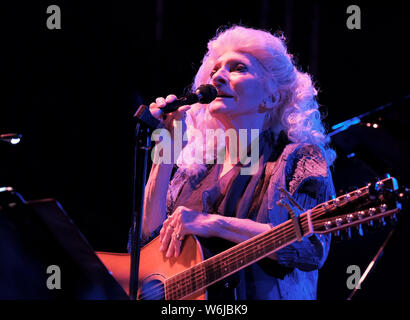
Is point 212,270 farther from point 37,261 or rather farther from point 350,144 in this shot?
point 350,144

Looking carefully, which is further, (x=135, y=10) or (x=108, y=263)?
(x=135, y=10)

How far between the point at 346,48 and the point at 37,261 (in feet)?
9.85

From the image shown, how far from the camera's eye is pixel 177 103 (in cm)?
180

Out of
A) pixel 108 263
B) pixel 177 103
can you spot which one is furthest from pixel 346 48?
pixel 108 263

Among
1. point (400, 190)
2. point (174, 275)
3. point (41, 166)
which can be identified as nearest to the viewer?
point (400, 190)

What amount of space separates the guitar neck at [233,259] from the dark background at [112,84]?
134cm

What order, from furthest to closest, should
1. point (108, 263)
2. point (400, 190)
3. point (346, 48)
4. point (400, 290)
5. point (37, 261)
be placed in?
point (346, 48) < point (400, 290) < point (108, 263) < point (400, 190) < point (37, 261)

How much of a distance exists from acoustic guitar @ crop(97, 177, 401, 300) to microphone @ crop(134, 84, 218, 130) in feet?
1.78

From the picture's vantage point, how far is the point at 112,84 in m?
3.38

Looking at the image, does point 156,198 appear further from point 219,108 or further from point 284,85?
point 284,85
